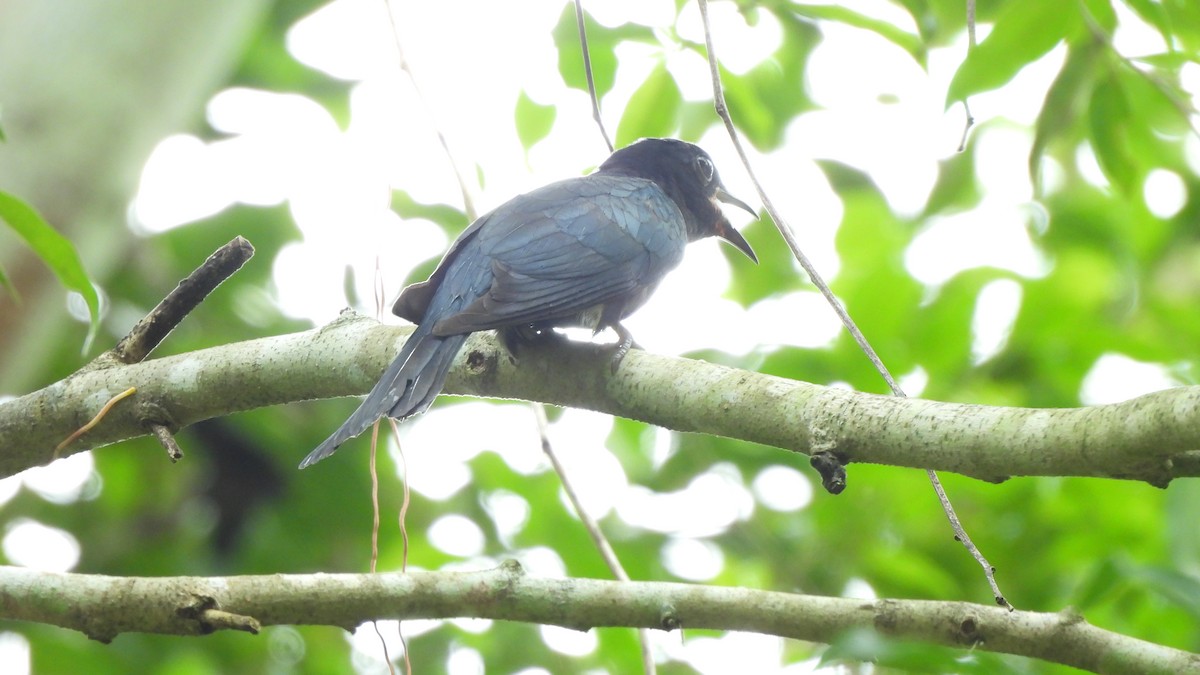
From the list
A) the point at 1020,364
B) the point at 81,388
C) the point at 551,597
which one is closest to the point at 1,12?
the point at 81,388

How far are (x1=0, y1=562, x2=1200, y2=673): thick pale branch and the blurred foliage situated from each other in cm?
26

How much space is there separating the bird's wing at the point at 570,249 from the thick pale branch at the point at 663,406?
0.15 meters

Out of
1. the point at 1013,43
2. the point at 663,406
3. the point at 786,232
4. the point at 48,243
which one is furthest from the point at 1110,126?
the point at 48,243

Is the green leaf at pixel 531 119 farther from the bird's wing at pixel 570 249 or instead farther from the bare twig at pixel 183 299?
the bare twig at pixel 183 299

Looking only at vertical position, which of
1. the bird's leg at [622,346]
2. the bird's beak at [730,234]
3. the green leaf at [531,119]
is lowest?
the bird's leg at [622,346]

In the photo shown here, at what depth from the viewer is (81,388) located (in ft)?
9.70

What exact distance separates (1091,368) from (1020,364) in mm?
402

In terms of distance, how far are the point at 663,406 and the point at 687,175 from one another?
2413mm

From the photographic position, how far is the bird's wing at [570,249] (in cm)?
319

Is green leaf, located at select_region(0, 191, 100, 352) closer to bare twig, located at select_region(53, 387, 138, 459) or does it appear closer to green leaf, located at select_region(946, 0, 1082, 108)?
bare twig, located at select_region(53, 387, 138, 459)

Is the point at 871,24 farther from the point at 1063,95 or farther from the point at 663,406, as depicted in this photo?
the point at 663,406

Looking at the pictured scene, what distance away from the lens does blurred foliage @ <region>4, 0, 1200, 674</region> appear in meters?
3.33

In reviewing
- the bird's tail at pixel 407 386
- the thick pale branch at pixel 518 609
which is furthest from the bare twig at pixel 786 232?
the bird's tail at pixel 407 386

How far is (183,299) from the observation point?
2951 mm
